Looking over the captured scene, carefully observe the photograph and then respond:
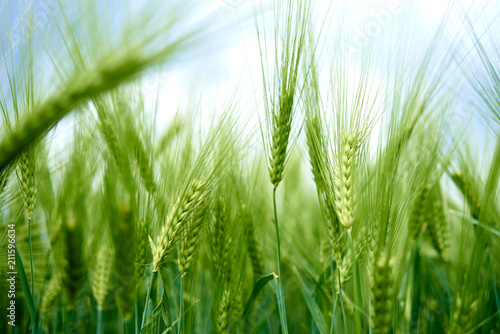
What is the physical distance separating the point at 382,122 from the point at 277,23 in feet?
1.38

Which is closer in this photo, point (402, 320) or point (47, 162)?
point (402, 320)

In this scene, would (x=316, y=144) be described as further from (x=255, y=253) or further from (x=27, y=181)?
(x=27, y=181)

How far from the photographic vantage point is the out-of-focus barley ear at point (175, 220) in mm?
865

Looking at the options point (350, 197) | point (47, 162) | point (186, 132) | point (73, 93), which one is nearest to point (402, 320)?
point (350, 197)

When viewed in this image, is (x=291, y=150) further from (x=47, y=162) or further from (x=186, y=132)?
(x=47, y=162)

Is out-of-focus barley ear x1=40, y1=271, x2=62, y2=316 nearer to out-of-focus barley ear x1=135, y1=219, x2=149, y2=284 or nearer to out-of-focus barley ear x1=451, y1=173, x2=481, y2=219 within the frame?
out-of-focus barley ear x1=135, y1=219, x2=149, y2=284

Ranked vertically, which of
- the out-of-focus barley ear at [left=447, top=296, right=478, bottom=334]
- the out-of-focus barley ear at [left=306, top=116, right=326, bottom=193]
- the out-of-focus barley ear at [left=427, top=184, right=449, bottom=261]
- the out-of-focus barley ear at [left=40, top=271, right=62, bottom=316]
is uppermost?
the out-of-focus barley ear at [left=306, top=116, right=326, bottom=193]

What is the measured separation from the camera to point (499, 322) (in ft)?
3.51

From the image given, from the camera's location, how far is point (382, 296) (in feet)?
2.05

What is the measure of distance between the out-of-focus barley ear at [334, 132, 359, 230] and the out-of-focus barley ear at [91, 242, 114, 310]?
751 mm

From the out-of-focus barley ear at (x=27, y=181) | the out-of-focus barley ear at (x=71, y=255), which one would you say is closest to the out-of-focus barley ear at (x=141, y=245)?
the out-of-focus barley ear at (x=71, y=255)

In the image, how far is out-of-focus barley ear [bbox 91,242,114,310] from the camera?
3.83 ft

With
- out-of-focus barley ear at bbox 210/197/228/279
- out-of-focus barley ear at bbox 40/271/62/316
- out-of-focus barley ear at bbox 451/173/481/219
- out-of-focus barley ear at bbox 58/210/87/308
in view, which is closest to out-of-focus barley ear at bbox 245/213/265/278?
out-of-focus barley ear at bbox 210/197/228/279

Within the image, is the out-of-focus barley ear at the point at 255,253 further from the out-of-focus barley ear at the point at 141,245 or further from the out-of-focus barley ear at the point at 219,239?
the out-of-focus barley ear at the point at 141,245
